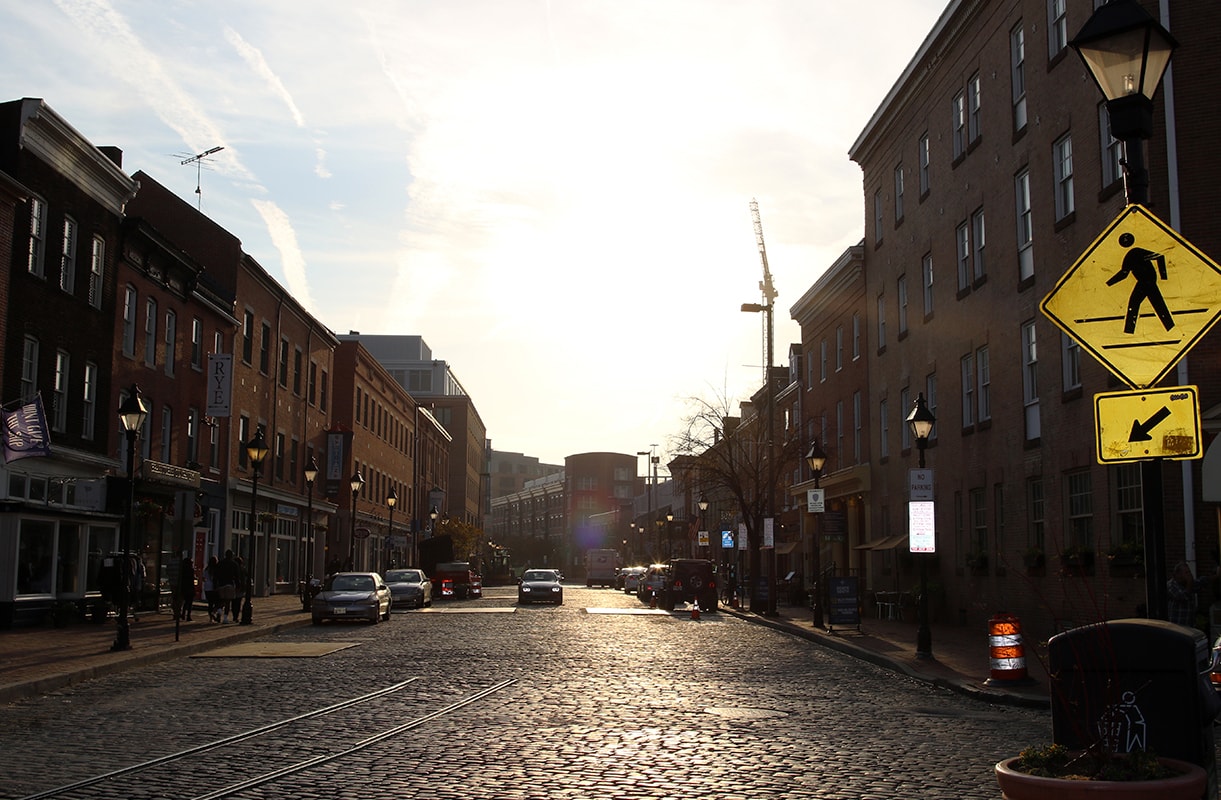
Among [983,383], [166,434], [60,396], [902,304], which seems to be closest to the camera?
[60,396]

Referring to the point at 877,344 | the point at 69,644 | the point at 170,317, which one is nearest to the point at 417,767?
the point at 69,644

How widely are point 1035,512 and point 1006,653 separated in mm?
11749

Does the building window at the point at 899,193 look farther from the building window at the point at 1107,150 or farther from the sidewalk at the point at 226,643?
the building window at the point at 1107,150

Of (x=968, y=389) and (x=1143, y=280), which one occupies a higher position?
(x=968, y=389)

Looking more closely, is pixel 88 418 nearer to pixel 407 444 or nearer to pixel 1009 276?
pixel 1009 276

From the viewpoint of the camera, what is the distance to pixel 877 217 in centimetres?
4238

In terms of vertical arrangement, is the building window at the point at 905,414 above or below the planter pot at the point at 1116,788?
above

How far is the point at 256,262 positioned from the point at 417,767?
3747 centimetres

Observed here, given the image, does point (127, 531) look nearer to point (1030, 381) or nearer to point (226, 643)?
point (226, 643)

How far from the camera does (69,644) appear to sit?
75.5ft

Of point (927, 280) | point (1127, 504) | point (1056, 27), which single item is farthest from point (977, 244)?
point (1127, 504)

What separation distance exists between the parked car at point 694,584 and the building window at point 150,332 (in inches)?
788

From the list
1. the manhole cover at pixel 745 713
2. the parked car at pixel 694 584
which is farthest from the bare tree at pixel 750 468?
the manhole cover at pixel 745 713

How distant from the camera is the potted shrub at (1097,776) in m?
5.64
